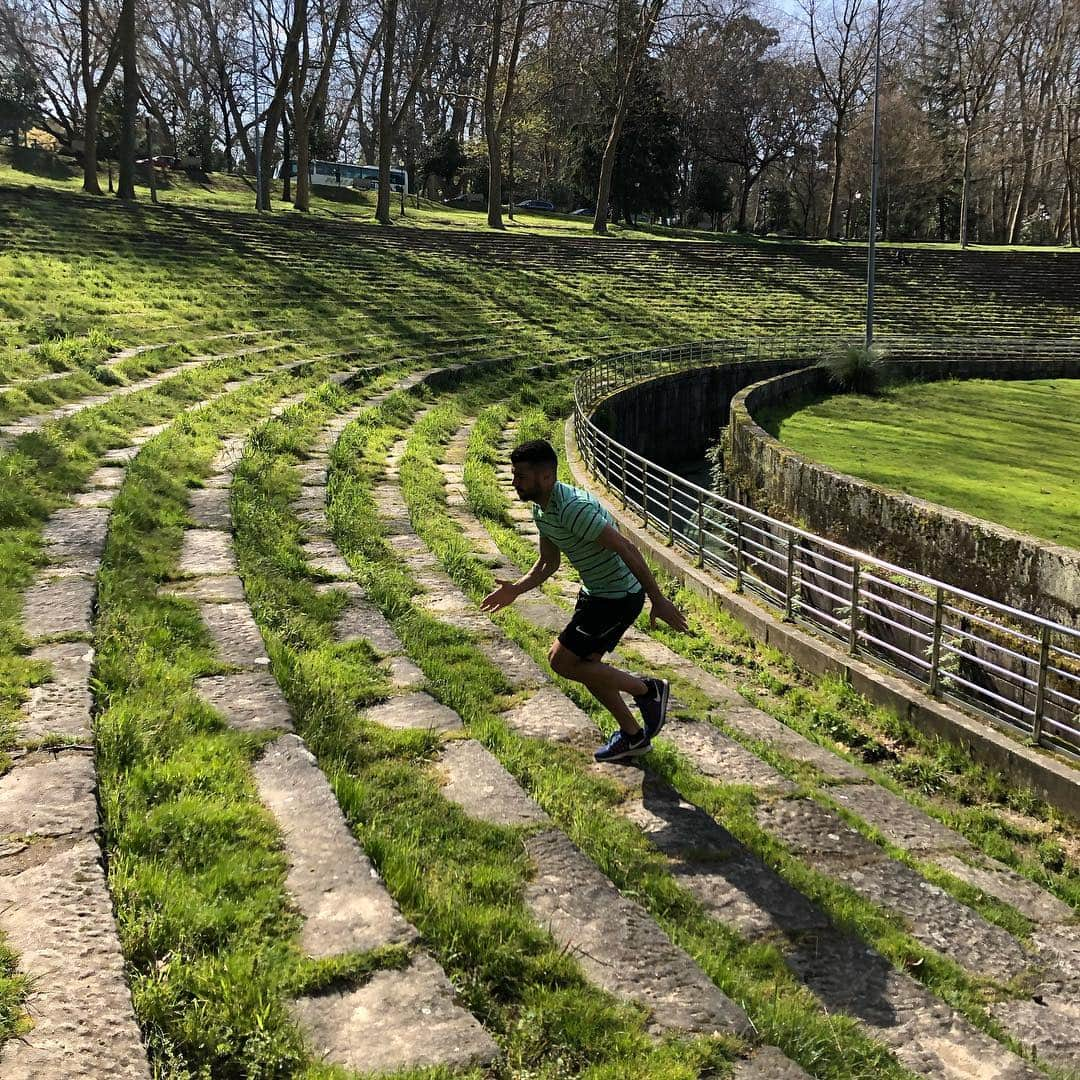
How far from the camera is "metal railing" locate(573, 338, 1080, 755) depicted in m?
6.32

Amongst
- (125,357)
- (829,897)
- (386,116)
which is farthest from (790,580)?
(386,116)

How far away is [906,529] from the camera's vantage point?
35.0 feet

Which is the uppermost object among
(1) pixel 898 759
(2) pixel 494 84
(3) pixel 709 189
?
(2) pixel 494 84

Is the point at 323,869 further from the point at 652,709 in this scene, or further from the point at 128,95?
the point at 128,95

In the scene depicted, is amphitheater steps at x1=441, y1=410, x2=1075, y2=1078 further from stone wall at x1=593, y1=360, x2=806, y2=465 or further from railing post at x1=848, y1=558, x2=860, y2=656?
stone wall at x1=593, y1=360, x2=806, y2=465

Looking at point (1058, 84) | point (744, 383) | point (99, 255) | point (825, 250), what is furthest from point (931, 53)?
point (99, 255)

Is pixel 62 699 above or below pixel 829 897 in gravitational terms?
above

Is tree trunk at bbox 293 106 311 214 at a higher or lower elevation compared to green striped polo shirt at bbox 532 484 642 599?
higher

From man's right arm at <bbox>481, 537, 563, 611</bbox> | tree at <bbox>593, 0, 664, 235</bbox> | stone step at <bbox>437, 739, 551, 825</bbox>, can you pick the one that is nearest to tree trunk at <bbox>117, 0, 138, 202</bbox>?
tree at <bbox>593, 0, 664, 235</bbox>

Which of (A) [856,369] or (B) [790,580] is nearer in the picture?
(B) [790,580]

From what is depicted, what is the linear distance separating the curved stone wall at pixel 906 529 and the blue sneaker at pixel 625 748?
4.95 meters

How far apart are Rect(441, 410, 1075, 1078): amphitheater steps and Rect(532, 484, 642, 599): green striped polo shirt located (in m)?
1.09

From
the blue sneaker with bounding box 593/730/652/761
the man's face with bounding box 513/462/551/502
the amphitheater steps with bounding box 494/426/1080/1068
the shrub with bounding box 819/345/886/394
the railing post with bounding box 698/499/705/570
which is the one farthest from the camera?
the shrub with bounding box 819/345/886/394

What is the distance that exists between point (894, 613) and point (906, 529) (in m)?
1.69
